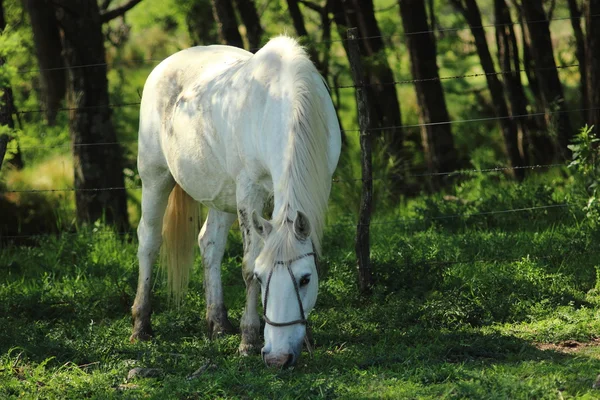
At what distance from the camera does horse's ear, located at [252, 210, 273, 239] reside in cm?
473

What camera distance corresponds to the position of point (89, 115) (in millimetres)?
9289

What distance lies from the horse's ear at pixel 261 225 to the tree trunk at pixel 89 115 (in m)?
4.78

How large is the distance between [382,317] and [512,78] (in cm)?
666

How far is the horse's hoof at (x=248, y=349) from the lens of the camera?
5336 mm

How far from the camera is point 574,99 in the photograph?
1571 centimetres

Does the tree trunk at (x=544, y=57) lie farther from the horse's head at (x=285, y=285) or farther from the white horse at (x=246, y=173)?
the horse's head at (x=285, y=285)

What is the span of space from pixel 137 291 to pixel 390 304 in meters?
1.95


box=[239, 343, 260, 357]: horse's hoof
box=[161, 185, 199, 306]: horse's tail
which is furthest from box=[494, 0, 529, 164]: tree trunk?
box=[239, 343, 260, 357]: horse's hoof

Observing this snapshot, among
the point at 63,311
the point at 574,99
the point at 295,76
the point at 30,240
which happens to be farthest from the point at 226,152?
the point at 574,99

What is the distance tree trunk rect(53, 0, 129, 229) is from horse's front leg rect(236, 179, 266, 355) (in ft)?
13.6

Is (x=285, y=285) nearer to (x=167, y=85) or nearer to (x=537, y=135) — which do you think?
(x=167, y=85)

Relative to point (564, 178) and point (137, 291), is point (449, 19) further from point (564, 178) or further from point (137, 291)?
point (137, 291)

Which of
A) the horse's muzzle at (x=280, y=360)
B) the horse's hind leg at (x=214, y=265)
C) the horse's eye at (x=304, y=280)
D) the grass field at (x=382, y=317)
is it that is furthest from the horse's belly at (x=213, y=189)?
the horse's muzzle at (x=280, y=360)

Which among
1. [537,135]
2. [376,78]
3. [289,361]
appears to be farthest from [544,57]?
[289,361]
